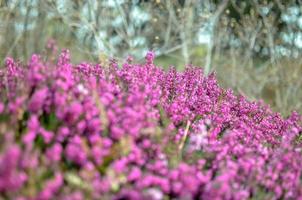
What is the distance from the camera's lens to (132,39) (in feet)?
59.2

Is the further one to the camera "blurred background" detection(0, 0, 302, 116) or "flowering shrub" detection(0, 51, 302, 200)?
"blurred background" detection(0, 0, 302, 116)

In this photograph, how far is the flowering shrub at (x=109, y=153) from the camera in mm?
2537

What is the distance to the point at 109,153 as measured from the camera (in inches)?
115

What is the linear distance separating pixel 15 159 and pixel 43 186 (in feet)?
0.99

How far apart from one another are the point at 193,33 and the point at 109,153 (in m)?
16.2

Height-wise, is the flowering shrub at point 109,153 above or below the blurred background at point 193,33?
below

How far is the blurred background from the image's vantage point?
15.0 metres

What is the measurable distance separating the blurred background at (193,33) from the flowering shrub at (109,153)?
31.5 feet

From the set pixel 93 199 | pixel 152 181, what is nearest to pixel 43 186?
pixel 93 199

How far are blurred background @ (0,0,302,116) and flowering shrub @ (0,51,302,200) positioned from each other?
31.5 feet

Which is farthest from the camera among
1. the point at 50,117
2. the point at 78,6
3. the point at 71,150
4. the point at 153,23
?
the point at 153,23

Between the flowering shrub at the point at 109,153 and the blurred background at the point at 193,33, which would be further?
the blurred background at the point at 193,33

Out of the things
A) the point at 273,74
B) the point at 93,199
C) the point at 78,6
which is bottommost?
the point at 93,199

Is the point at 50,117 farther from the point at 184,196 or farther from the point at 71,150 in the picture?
the point at 184,196
